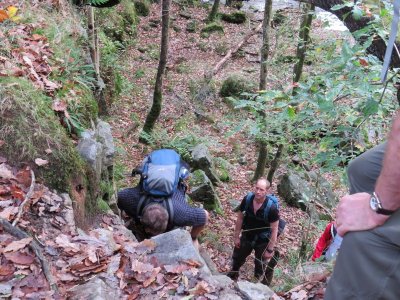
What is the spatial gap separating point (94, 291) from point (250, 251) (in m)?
4.24

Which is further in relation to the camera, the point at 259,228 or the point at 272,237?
the point at 259,228

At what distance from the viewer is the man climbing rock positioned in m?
6.19

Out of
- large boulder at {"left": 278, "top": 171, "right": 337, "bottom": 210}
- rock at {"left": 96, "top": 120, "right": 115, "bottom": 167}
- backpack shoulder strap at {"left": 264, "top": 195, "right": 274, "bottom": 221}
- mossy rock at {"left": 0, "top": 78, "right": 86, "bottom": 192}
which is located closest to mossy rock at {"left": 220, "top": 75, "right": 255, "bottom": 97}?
large boulder at {"left": 278, "top": 171, "right": 337, "bottom": 210}

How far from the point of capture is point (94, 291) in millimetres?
2918

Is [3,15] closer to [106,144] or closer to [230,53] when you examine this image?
[106,144]

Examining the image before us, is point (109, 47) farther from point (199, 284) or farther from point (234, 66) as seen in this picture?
point (199, 284)

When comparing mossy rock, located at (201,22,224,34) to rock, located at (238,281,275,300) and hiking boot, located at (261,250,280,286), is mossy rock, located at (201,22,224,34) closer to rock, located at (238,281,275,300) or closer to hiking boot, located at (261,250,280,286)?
hiking boot, located at (261,250,280,286)

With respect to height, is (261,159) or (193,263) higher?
(193,263)

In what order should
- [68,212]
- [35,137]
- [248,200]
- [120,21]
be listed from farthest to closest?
[120,21]
[248,200]
[35,137]
[68,212]

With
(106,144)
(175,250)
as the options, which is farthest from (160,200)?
(175,250)

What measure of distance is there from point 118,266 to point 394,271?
2.41m

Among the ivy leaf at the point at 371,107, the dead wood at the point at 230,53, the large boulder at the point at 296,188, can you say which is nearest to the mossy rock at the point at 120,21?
the dead wood at the point at 230,53

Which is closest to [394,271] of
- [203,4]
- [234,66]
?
[234,66]

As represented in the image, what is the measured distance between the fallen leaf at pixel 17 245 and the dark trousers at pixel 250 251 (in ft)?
13.9
